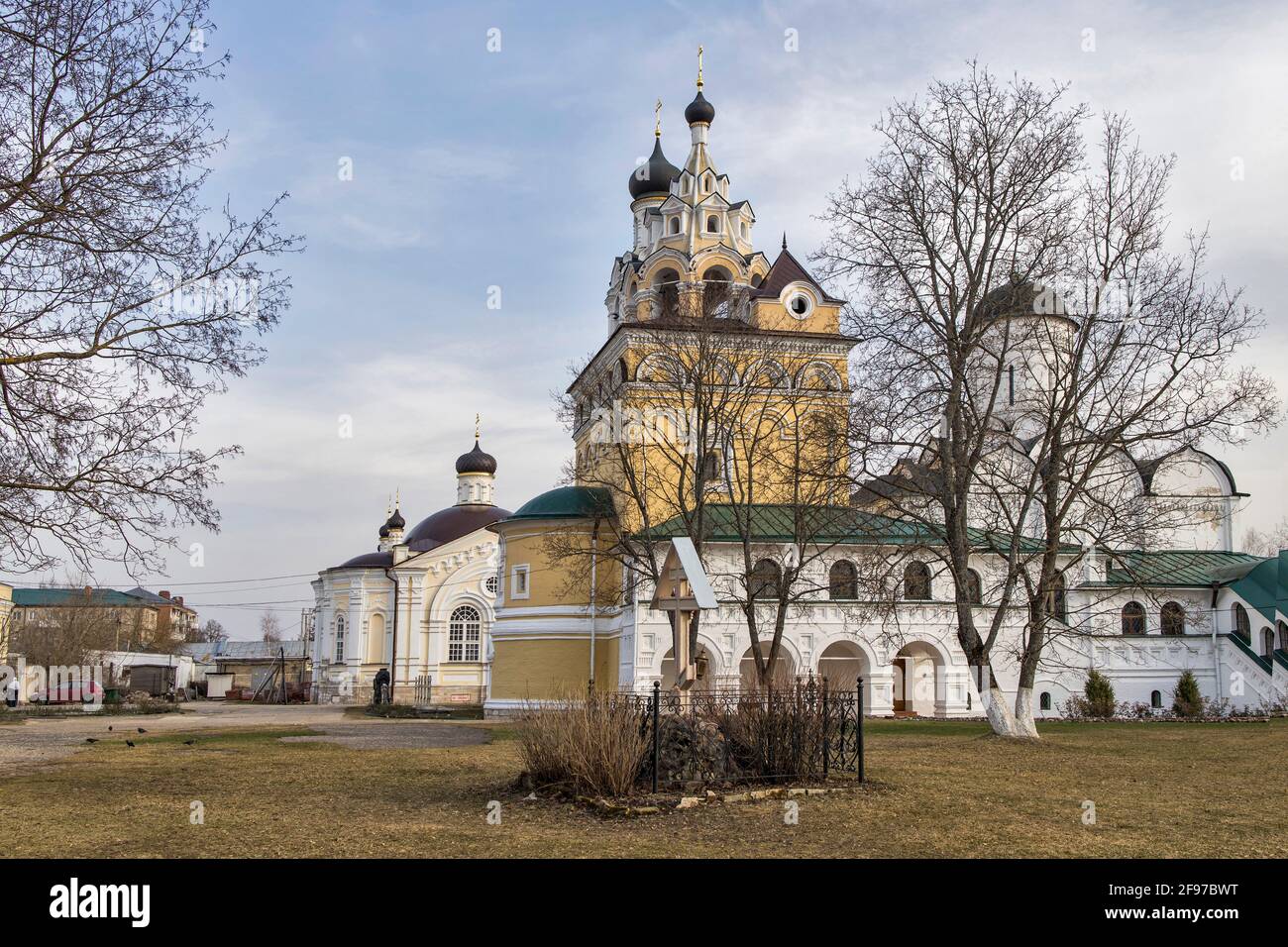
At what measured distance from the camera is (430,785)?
531 inches

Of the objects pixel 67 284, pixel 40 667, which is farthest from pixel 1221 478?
pixel 40 667

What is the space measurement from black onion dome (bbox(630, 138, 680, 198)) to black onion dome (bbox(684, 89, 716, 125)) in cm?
255

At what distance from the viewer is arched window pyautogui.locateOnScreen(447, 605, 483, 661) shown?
186ft

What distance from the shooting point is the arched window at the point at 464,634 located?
56656 millimetres

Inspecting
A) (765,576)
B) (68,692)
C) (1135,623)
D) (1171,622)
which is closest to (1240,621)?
(1171,622)

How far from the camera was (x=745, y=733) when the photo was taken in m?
12.4

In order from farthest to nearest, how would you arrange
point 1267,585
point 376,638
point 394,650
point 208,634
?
→ point 208,634 → point 376,638 → point 394,650 → point 1267,585

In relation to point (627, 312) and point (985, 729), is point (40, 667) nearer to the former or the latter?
point (627, 312)

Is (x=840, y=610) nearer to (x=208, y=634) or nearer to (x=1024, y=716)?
(x=1024, y=716)

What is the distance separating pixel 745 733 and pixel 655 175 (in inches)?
1438

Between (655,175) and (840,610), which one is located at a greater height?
(655,175)

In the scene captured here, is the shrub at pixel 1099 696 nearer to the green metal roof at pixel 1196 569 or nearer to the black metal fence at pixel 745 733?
the green metal roof at pixel 1196 569

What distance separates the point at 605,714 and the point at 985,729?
16415 mm

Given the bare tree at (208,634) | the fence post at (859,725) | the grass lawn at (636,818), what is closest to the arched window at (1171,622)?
the grass lawn at (636,818)
